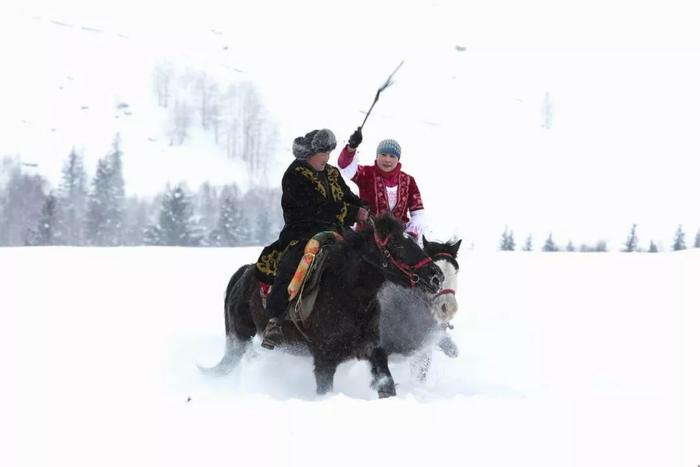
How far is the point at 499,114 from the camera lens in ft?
320

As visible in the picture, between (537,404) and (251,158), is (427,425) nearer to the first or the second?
(537,404)

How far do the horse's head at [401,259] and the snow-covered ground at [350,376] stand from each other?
92cm

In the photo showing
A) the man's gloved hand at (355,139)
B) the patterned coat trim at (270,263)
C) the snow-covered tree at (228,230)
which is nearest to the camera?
the patterned coat trim at (270,263)

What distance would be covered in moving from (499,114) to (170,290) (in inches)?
3511

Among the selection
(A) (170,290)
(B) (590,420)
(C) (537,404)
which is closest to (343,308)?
(C) (537,404)

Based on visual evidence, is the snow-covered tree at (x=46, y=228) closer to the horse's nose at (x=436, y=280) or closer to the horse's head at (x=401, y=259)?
the horse's head at (x=401, y=259)

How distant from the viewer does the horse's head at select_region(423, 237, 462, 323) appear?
6199 mm

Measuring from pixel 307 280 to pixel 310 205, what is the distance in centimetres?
73

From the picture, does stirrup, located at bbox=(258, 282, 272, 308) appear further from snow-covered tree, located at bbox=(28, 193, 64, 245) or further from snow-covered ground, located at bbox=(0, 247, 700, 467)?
snow-covered tree, located at bbox=(28, 193, 64, 245)

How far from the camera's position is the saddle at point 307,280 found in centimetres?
635

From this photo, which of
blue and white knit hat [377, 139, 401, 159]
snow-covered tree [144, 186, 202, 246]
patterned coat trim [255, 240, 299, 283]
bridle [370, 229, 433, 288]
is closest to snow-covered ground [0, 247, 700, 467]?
bridle [370, 229, 433, 288]

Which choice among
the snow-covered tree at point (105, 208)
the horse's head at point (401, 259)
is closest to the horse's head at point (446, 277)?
the horse's head at point (401, 259)

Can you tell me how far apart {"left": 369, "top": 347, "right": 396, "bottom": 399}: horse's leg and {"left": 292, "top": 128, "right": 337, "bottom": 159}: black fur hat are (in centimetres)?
178

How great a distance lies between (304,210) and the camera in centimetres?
678
